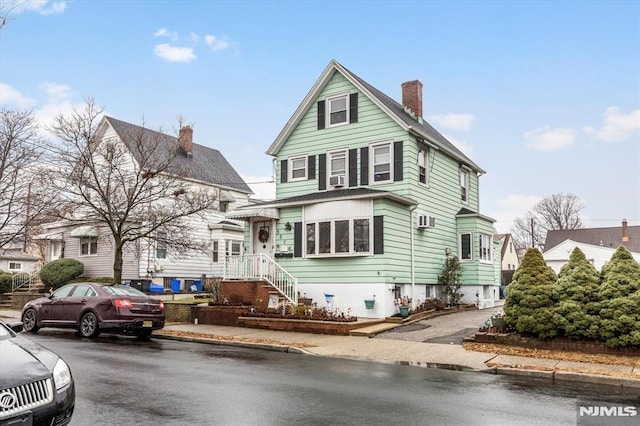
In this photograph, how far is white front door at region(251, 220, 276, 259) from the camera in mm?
22422

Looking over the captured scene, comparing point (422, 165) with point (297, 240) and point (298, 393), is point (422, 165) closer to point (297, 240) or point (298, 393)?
point (297, 240)

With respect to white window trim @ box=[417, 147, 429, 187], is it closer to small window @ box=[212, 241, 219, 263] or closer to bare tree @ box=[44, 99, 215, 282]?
bare tree @ box=[44, 99, 215, 282]

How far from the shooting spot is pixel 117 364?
9.96 metres

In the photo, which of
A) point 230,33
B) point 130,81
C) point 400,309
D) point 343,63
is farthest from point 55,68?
point 400,309

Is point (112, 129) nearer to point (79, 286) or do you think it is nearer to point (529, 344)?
point (79, 286)

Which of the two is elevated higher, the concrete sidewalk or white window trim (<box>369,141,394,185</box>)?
white window trim (<box>369,141,394,185</box>)

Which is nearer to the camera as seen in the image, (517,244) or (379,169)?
(379,169)

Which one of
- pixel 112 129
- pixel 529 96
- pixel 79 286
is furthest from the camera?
pixel 112 129

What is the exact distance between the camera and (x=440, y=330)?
16.5m

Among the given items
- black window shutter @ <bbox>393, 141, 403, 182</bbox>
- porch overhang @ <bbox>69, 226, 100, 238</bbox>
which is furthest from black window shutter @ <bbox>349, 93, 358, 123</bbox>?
porch overhang @ <bbox>69, 226, 100, 238</bbox>

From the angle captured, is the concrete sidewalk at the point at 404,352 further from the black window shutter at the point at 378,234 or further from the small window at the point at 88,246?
the small window at the point at 88,246

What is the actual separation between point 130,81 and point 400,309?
12.3 meters

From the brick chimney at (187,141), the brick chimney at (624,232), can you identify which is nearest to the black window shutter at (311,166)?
the brick chimney at (187,141)

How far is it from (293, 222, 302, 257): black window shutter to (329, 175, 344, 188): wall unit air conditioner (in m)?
2.33
